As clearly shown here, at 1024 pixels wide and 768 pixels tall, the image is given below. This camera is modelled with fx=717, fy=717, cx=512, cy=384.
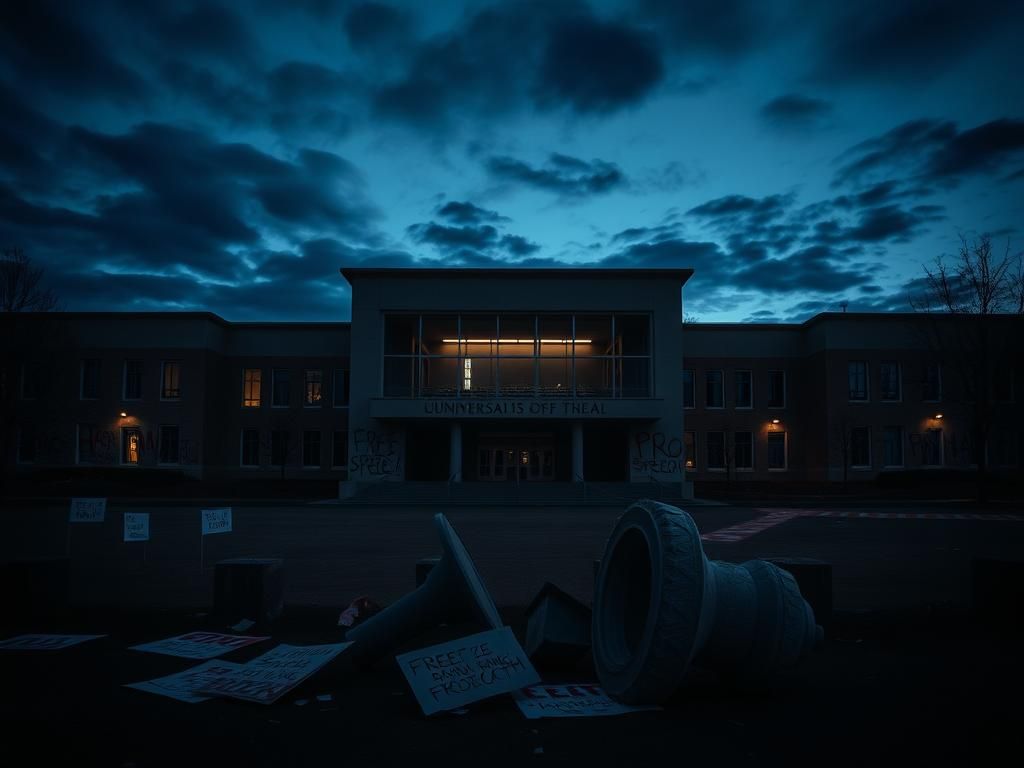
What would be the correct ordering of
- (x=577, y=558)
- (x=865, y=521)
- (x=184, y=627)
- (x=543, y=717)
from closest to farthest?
(x=543, y=717)
(x=184, y=627)
(x=577, y=558)
(x=865, y=521)

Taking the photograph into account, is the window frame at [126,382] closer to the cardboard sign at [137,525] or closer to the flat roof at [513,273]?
the flat roof at [513,273]

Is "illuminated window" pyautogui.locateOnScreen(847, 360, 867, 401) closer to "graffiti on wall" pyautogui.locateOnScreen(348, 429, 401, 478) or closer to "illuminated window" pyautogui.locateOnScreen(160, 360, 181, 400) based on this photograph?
"graffiti on wall" pyautogui.locateOnScreen(348, 429, 401, 478)

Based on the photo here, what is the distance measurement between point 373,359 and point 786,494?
24.0 m

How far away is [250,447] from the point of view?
4944 cm

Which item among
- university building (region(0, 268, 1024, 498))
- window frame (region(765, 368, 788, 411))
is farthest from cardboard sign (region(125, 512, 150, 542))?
window frame (region(765, 368, 788, 411))

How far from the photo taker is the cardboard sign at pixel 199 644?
598cm

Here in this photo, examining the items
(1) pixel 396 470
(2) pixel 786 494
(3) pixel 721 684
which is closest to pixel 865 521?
(2) pixel 786 494

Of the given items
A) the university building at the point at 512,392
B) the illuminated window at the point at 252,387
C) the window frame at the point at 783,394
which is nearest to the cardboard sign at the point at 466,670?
the university building at the point at 512,392

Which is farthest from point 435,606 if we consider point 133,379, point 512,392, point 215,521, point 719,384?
point 133,379

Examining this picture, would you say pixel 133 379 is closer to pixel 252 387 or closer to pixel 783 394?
pixel 252 387

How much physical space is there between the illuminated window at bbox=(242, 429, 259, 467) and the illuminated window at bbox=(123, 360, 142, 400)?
7.16 metres

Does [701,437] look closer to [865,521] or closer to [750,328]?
[750,328]

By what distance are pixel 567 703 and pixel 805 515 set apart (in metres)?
23.2

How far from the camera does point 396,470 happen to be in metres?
39.8
